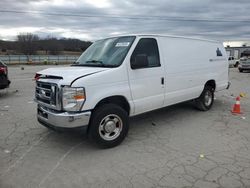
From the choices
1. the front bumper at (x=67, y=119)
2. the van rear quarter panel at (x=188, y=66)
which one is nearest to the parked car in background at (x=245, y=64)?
the van rear quarter panel at (x=188, y=66)

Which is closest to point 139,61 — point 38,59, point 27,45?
point 38,59

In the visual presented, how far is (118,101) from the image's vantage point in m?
4.69

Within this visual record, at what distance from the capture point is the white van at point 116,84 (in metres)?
3.98

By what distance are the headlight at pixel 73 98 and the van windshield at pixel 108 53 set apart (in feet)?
3.09

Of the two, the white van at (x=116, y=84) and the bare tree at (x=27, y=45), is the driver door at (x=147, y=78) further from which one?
the bare tree at (x=27, y=45)

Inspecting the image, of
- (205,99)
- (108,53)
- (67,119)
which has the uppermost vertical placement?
(108,53)

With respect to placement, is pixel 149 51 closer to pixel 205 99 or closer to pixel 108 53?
pixel 108 53

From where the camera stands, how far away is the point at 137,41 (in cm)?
485

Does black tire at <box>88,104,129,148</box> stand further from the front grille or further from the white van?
the front grille

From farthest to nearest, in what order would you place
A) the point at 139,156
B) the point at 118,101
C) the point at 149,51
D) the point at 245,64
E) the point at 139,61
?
the point at 245,64, the point at 149,51, the point at 118,101, the point at 139,61, the point at 139,156

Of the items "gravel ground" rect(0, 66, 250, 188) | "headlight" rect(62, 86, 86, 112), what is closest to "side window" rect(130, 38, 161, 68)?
"headlight" rect(62, 86, 86, 112)

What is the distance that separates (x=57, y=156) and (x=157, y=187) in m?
1.92

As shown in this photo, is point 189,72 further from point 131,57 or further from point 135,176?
point 135,176

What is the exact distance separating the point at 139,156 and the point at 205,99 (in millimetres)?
3807
